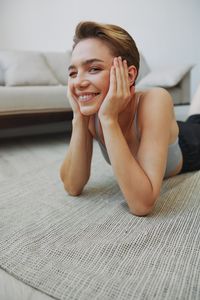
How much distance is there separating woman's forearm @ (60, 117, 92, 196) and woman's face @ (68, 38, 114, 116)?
122mm

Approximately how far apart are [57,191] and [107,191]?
0.66 ft

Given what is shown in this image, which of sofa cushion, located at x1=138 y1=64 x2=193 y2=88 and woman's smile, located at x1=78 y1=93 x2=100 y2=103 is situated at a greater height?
woman's smile, located at x1=78 y1=93 x2=100 y2=103

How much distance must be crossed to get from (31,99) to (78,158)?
4.26 feet

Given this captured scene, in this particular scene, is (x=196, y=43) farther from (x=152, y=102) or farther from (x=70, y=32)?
(x=152, y=102)

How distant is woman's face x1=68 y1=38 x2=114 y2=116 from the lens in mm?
830

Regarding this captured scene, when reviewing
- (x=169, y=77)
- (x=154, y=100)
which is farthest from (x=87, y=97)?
(x=169, y=77)

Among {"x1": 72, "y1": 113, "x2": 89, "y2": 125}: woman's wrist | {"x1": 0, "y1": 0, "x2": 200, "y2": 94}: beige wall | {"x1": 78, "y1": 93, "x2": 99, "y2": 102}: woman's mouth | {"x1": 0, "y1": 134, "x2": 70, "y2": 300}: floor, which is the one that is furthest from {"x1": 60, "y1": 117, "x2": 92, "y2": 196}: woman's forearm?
{"x1": 0, "y1": 0, "x2": 200, "y2": 94}: beige wall

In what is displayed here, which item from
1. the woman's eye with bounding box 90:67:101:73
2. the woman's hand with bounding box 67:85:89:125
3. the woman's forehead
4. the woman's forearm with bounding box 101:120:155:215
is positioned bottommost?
the woman's forearm with bounding box 101:120:155:215

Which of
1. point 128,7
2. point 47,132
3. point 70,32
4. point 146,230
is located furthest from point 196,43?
point 146,230

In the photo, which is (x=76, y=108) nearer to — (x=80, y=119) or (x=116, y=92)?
(x=80, y=119)

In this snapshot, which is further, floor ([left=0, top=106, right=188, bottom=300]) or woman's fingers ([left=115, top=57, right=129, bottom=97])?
woman's fingers ([left=115, top=57, right=129, bottom=97])

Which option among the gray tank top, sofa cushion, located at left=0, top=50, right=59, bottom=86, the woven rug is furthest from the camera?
sofa cushion, located at left=0, top=50, right=59, bottom=86

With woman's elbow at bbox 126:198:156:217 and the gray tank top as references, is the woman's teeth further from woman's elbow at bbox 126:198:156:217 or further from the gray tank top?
woman's elbow at bbox 126:198:156:217

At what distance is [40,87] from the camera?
228cm
